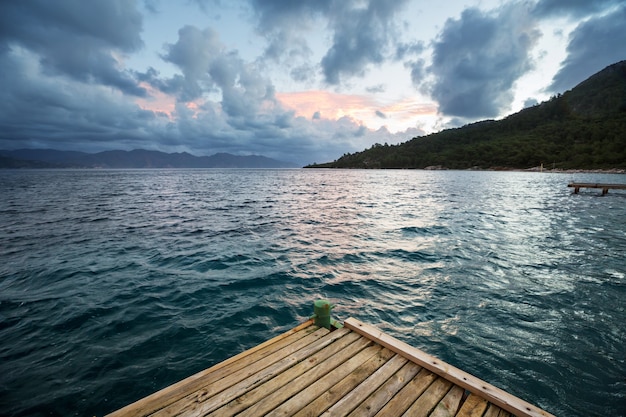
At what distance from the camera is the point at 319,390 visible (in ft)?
13.7

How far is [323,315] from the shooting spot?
6.10 m

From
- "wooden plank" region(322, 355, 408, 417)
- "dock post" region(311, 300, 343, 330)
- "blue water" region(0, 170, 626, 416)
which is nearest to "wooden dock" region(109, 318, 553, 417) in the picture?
"wooden plank" region(322, 355, 408, 417)

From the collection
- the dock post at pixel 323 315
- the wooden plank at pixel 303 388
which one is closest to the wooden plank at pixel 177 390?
the dock post at pixel 323 315

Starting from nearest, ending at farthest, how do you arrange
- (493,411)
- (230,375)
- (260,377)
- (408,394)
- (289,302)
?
(493,411) < (408,394) < (260,377) < (230,375) < (289,302)

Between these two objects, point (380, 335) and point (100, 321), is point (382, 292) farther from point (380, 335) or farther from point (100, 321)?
point (100, 321)

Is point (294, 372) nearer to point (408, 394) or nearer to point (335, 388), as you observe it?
point (335, 388)

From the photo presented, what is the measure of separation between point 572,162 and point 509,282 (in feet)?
598

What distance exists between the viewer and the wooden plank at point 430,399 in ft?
12.6

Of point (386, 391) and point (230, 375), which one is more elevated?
point (386, 391)

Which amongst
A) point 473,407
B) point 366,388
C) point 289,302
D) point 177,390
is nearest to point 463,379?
point 473,407

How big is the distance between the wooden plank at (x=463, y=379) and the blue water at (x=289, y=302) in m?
2.44

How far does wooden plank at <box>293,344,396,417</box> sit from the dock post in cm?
135

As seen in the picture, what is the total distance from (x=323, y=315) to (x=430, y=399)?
259 centimetres

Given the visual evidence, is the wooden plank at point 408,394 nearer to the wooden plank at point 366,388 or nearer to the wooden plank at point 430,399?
the wooden plank at point 430,399
